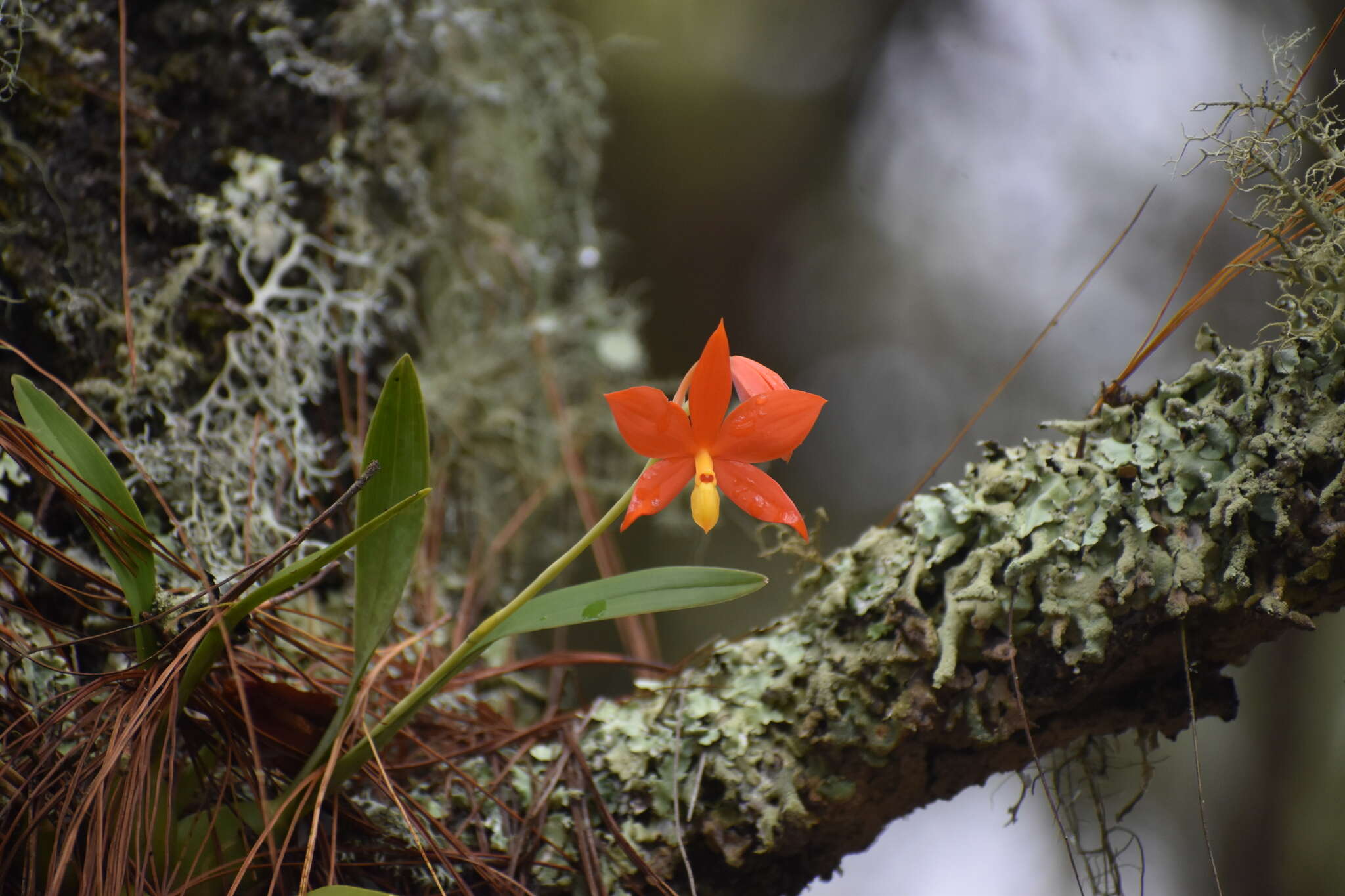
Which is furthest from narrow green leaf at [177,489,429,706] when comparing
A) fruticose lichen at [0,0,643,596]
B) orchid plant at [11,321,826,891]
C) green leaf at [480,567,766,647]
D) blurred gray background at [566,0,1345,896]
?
blurred gray background at [566,0,1345,896]

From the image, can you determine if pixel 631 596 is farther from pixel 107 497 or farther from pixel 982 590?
pixel 107 497

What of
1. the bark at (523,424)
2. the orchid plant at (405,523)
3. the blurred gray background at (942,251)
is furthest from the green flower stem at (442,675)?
the blurred gray background at (942,251)

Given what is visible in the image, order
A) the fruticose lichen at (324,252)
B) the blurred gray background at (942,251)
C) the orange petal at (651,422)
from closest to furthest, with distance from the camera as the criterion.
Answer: the orange petal at (651,422) < the fruticose lichen at (324,252) < the blurred gray background at (942,251)

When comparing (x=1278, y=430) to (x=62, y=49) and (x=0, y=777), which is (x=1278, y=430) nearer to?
(x=0, y=777)

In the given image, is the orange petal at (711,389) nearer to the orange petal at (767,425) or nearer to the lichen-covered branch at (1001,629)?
the orange petal at (767,425)

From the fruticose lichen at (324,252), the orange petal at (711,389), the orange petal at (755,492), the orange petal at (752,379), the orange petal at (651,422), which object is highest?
the fruticose lichen at (324,252)
